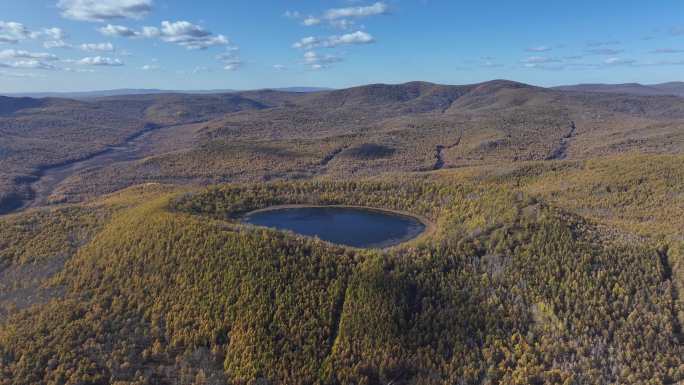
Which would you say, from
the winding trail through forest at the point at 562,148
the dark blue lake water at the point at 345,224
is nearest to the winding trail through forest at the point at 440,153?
the winding trail through forest at the point at 562,148

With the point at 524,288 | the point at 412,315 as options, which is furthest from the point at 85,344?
the point at 524,288

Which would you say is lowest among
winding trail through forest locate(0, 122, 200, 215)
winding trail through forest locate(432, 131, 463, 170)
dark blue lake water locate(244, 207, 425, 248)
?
winding trail through forest locate(0, 122, 200, 215)

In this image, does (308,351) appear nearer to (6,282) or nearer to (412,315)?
(412,315)

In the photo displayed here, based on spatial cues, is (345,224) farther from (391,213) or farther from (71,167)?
(71,167)

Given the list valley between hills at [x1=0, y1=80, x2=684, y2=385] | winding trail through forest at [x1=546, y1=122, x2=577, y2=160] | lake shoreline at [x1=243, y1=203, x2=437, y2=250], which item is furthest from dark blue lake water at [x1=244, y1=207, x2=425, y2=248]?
winding trail through forest at [x1=546, y1=122, x2=577, y2=160]

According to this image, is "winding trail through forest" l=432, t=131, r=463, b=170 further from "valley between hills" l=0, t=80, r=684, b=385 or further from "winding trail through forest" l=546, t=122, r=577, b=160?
"valley between hills" l=0, t=80, r=684, b=385

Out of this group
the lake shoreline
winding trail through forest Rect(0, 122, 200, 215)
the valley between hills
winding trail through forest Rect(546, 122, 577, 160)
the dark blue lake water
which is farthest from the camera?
winding trail through forest Rect(546, 122, 577, 160)

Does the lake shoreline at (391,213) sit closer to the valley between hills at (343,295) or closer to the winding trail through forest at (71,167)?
the valley between hills at (343,295)

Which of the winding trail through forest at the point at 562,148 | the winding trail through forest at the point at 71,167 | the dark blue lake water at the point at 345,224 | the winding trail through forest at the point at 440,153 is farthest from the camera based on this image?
the winding trail through forest at the point at 562,148
